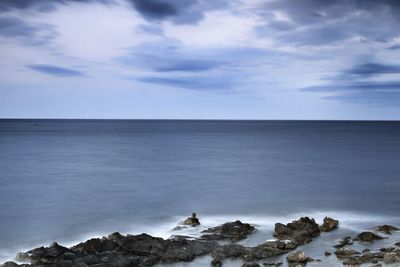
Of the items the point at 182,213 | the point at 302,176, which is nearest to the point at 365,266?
the point at 182,213

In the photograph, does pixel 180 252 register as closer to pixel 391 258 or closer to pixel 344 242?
pixel 344 242

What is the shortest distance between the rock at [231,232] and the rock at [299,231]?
158 cm

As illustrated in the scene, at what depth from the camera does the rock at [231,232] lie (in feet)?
76.9

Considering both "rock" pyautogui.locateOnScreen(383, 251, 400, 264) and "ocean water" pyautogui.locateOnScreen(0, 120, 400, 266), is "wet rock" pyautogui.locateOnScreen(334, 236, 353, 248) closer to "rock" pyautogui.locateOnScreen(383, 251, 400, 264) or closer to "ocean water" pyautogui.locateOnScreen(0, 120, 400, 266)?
"ocean water" pyautogui.locateOnScreen(0, 120, 400, 266)

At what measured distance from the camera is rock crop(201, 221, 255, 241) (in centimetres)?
2345

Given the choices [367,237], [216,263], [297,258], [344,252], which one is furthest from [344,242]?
[216,263]

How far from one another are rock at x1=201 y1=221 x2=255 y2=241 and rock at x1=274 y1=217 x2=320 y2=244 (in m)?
1.58

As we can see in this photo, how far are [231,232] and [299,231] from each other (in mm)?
3372

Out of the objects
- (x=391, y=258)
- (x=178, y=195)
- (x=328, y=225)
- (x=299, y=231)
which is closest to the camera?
(x=391, y=258)

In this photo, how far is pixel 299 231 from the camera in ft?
78.3

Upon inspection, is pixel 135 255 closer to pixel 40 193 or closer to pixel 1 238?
pixel 1 238

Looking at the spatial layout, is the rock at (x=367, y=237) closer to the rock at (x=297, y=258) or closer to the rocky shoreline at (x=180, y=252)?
the rocky shoreline at (x=180, y=252)

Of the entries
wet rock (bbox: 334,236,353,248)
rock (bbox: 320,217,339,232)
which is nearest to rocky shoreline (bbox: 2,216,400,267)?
wet rock (bbox: 334,236,353,248)

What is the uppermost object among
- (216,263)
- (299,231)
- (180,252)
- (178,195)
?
(299,231)
